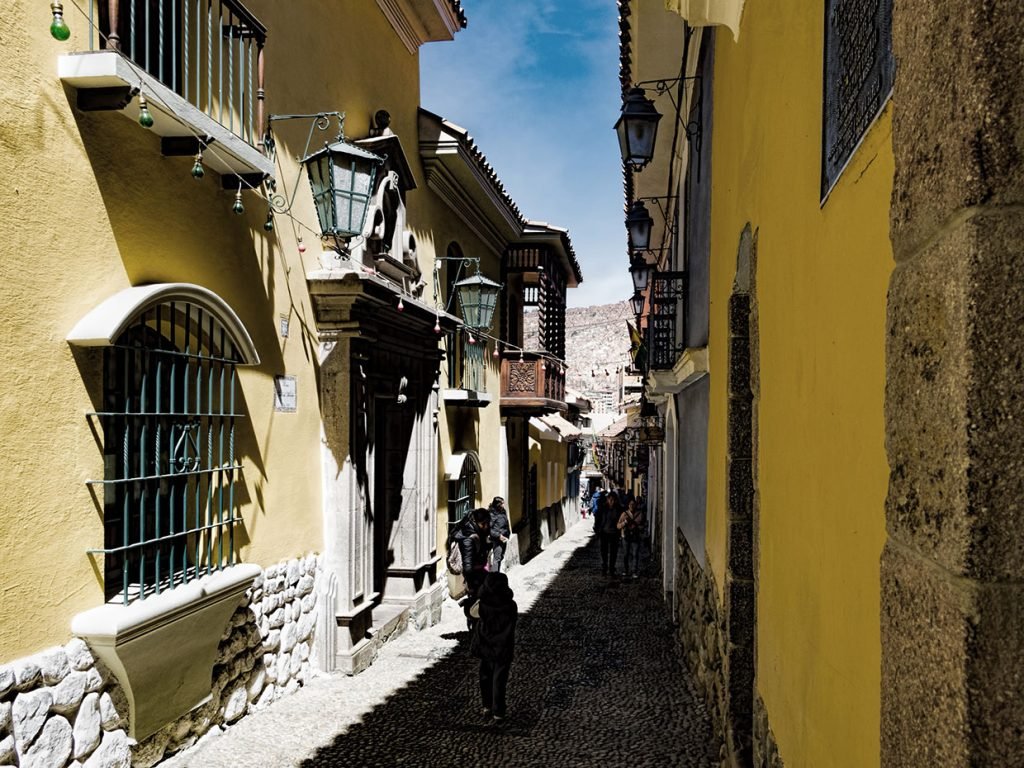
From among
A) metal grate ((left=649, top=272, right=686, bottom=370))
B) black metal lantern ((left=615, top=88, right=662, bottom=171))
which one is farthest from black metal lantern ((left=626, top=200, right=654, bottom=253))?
black metal lantern ((left=615, top=88, right=662, bottom=171))

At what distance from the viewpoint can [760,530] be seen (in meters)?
4.25

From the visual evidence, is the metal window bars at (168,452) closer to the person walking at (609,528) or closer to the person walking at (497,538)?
the person walking at (497,538)

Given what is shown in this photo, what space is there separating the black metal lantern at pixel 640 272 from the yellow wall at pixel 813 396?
980 cm

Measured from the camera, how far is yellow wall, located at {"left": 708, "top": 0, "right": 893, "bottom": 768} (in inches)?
79.2

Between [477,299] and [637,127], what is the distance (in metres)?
4.80

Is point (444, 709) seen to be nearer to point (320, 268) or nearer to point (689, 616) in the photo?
point (689, 616)

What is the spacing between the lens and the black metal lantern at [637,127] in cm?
758

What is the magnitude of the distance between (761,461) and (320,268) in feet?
17.4

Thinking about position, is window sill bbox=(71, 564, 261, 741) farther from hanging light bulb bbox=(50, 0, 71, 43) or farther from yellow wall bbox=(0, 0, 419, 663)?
hanging light bulb bbox=(50, 0, 71, 43)

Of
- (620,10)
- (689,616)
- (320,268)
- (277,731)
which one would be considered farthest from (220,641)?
(620,10)

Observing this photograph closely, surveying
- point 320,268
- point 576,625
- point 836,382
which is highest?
point 320,268

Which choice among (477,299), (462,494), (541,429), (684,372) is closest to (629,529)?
(462,494)

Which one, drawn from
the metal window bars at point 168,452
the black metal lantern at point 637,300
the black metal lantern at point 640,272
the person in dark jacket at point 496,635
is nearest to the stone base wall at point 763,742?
the person in dark jacket at point 496,635

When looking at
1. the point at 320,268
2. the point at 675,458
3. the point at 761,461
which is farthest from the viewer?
the point at 675,458
